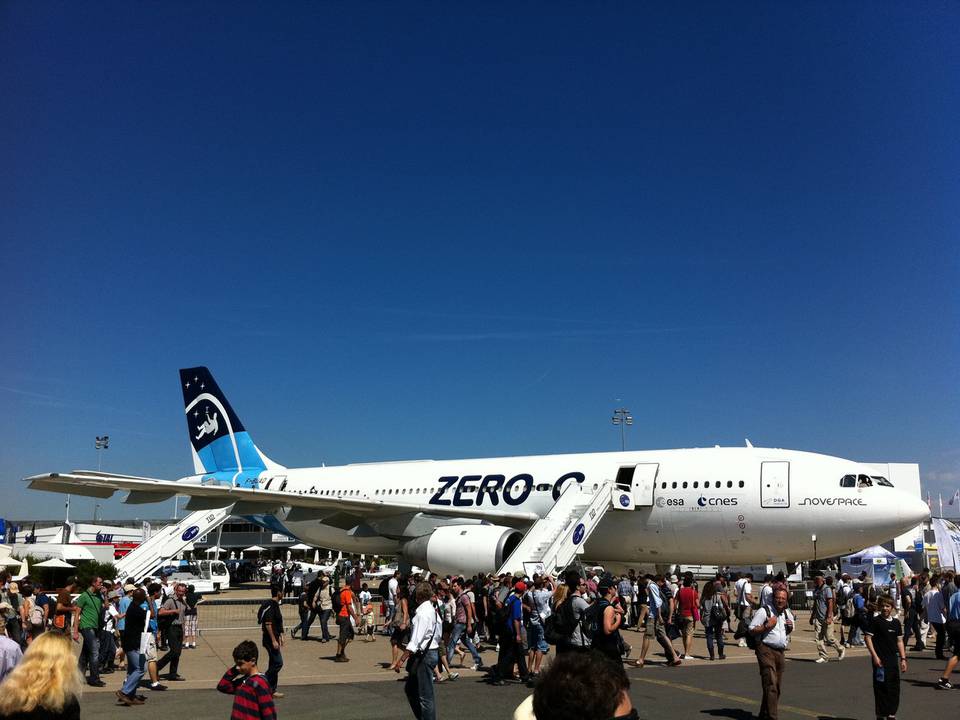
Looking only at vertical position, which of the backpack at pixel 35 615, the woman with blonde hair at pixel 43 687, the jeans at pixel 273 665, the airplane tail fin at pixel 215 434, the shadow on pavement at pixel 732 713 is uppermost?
the airplane tail fin at pixel 215 434

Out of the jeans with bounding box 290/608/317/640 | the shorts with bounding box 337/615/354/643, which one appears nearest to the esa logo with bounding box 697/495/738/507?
the jeans with bounding box 290/608/317/640

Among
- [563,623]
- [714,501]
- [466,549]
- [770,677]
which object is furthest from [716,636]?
[466,549]

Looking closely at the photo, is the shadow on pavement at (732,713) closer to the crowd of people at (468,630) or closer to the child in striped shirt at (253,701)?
the crowd of people at (468,630)

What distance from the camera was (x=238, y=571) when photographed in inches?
1885

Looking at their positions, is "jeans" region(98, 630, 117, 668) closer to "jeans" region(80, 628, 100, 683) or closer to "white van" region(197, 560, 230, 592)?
"jeans" region(80, 628, 100, 683)

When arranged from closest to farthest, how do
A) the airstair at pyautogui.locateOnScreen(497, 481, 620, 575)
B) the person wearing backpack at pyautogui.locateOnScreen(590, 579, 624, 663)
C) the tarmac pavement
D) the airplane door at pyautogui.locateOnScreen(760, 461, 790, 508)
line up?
the person wearing backpack at pyautogui.locateOnScreen(590, 579, 624, 663)
the tarmac pavement
the airstair at pyautogui.locateOnScreen(497, 481, 620, 575)
the airplane door at pyautogui.locateOnScreen(760, 461, 790, 508)

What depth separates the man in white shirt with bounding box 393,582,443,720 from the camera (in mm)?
8047

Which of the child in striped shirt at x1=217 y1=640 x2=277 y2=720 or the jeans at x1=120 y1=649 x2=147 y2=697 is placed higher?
the child in striped shirt at x1=217 y1=640 x2=277 y2=720

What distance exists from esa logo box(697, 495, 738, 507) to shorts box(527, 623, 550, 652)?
1005cm

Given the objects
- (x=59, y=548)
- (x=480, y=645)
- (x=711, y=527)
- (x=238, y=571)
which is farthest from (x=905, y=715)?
(x=238, y=571)

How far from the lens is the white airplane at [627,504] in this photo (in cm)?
2059

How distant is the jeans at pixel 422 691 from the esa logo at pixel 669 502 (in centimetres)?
1514

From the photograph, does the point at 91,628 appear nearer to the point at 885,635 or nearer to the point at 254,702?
the point at 254,702

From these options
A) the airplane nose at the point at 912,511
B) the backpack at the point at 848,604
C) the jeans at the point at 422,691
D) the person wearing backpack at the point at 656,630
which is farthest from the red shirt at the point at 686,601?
the jeans at the point at 422,691
